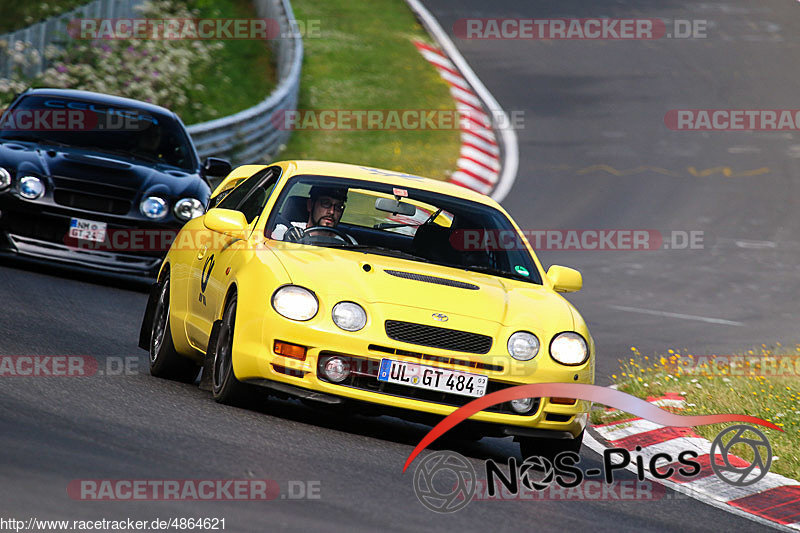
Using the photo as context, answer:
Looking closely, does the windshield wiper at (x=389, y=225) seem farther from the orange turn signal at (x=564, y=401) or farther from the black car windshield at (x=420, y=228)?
the orange turn signal at (x=564, y=401)

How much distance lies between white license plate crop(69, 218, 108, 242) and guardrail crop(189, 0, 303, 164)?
668 centimetres

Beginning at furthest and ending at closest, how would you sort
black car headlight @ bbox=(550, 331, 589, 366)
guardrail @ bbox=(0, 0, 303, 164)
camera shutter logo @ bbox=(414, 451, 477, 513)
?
guardrail @ bbox=(0, 0, 303, 164), black car headlight @ bbox=(550, 331, 589, 366), camera shutter logo @ bbox=(414, 451, 477, 513)

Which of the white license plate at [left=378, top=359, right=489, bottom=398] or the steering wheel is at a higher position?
the steering wheel

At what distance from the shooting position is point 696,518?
6.49m

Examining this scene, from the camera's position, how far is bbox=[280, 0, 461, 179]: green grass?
78.5 feet

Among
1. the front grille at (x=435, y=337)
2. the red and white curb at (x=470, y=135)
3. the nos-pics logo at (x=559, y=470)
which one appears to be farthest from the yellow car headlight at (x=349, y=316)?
the red and white curb at (x=470, y=135)

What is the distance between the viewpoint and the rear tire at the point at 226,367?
278 inches

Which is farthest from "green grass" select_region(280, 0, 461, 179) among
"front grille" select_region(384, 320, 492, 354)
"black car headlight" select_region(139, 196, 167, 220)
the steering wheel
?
"front grille" select_region(384, 320, 492, 354)

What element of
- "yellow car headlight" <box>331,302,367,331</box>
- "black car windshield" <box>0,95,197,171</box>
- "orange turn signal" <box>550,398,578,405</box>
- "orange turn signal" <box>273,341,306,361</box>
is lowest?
"orange turn signal" <box>550,398,578,405</box>

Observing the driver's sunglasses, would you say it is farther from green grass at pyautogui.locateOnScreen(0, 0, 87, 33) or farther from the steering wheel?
green grass at pyautogui.locateOnScreen(0, 0, 87, 33)

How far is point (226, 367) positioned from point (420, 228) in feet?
5.53

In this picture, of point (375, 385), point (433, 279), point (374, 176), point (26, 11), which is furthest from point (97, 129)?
point (26, 11)

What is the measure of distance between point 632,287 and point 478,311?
33.5 feet

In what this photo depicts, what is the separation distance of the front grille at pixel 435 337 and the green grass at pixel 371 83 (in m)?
15.8
